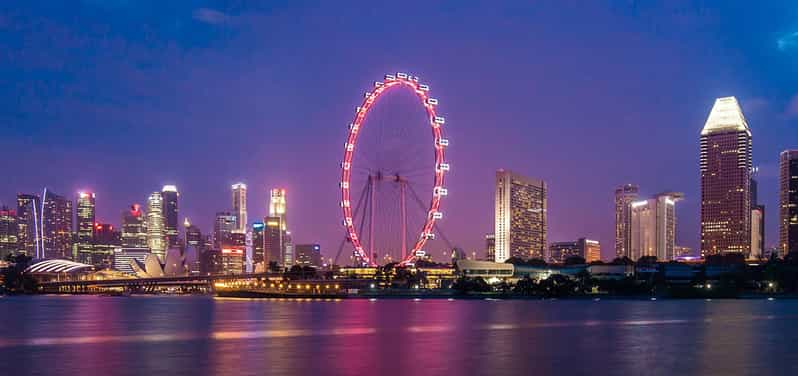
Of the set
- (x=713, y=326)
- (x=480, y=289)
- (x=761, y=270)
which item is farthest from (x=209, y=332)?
(x=761, y=270)

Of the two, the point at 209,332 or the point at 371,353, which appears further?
the point at 209,332

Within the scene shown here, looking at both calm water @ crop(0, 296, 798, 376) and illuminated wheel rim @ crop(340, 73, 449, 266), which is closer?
calm water @ crop(0, 296, 798, 376)

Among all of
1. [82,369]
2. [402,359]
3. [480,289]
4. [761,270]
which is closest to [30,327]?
[82,369]

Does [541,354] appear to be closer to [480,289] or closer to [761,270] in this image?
[480,289]

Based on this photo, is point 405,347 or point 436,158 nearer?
point 405,347

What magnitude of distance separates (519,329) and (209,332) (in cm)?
2059

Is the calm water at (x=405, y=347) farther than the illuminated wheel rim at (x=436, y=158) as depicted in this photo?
No

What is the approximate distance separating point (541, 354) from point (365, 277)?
129483 millimetres

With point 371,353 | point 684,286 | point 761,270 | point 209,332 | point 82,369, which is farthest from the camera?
point 761,270

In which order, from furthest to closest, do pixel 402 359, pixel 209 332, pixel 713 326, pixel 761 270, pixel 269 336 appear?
pixel 761 270 → pixel 713 326 → pixel 209 332 → pixel 269 336 → pixel 402 359

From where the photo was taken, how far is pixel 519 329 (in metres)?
56.8

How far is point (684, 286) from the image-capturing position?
14975 cm

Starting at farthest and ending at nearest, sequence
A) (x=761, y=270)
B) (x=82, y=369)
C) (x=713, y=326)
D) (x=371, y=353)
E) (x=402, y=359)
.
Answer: (x=761, y=270), (x=713, y=326), (x=371, y=353), (x=402, y=359), (x=82, y=369)

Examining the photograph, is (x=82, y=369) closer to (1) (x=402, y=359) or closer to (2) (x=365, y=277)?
(1) (x=402, y=359)
